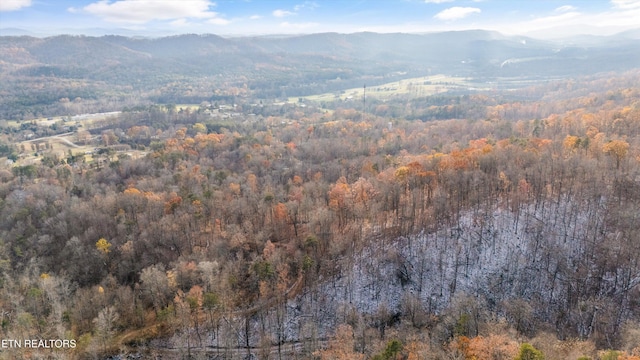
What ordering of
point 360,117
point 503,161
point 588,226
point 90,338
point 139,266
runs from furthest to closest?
point 360,117 < point 503,161 < point 139,266 < point 588,226 < point 90,338

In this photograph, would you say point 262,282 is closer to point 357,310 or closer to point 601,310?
point 357,310

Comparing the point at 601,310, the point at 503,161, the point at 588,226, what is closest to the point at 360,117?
the point at 503,161

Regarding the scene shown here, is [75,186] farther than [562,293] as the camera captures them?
Yes

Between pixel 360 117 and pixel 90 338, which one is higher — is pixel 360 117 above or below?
above

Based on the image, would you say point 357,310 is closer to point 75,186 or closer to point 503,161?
point 503,161

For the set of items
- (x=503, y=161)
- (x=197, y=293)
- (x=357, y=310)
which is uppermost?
(x=503, y=161)

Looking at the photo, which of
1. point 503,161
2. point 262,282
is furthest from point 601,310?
point 262,282

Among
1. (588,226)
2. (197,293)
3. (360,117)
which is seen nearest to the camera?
(197,293)
